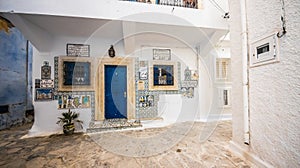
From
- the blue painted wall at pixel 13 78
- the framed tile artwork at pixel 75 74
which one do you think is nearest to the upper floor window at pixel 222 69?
the framed tile artwork at pixel 75 74

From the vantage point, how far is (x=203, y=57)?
4.20 meters

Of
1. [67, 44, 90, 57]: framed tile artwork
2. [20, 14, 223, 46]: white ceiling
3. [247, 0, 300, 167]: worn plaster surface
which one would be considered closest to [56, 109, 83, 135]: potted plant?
[67, 44, 90, 57]: framed tile artwork

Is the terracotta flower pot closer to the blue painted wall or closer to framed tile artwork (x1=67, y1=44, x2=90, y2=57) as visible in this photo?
framed tile artwork (x1=67, y1=44, x2=90, y2=57)

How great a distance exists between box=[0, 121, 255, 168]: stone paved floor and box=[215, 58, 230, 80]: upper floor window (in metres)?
1.86

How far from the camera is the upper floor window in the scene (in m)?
4.46

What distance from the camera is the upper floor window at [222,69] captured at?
4.46 metres

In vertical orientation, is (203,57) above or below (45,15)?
below

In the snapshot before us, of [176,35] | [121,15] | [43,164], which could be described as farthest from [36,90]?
[176,35]

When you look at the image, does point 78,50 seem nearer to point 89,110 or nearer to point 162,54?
point 89,110

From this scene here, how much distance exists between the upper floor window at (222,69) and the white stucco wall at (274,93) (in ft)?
8.33

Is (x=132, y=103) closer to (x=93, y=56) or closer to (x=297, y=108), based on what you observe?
(x=93, y=56)

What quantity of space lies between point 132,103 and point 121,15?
7.21 ft

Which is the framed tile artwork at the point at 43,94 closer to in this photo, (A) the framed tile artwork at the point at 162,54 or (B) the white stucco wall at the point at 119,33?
(B) the white stucco wall at the point at 119,33

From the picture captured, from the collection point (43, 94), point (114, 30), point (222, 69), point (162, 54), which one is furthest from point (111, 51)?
point (222, 69)
